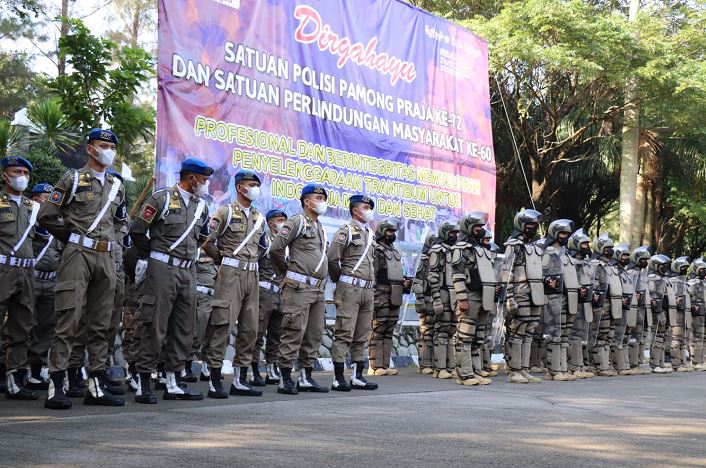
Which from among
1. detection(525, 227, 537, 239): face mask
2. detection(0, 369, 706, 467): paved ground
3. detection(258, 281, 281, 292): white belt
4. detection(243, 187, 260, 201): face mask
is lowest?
detection(0, 369, 706, 467): paved ground

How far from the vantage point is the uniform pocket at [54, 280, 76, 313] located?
752cm

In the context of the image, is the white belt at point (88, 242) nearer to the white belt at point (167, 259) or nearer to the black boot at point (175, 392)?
the white belt at point (167, 259)

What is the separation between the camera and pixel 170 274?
27.0ft

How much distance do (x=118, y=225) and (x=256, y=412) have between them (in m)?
2.70

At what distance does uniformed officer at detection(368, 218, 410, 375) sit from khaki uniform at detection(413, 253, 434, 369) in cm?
69

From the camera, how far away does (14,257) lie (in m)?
8.73

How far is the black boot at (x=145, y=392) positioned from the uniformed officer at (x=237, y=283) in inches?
32.5

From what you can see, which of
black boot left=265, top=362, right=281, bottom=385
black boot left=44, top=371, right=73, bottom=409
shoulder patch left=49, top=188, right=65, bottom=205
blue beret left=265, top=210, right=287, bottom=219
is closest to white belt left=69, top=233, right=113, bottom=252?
shoulder patch left=49, top=188, right=65, bottom=205

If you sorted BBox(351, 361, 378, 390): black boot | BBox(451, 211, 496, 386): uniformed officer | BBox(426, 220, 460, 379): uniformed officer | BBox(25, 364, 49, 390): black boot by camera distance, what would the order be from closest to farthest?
BBox(25, 364, 49, 390): black boot → BBox(351, 361, 378, 390): black boot → BBox(451, 211, 496, 386): uniformed officer → BBox(426, 220, 460, 379): uniformed officer

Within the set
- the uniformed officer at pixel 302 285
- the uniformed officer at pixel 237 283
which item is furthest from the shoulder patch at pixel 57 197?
the uniformed officer at pixel 302 285

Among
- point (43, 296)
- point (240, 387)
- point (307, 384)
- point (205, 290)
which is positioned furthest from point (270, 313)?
point (43, 296)

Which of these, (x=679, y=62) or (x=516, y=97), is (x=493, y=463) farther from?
(x=516, y=97)

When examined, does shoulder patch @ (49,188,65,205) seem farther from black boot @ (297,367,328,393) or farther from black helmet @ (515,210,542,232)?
black helmet @ (515,210,542,232)

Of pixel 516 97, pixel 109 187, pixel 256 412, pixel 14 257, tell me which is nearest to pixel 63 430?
pixel 256 412
